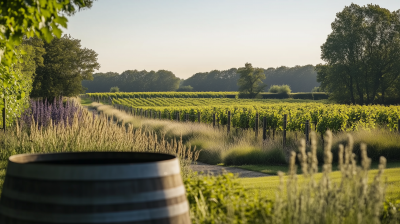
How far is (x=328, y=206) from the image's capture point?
2887 mm

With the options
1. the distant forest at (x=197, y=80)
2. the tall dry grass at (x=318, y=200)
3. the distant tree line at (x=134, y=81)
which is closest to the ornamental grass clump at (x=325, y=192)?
the tall dry grass at (x=318, y=200)

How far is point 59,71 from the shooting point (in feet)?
137

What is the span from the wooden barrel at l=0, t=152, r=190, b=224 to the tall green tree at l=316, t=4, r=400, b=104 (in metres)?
43.1

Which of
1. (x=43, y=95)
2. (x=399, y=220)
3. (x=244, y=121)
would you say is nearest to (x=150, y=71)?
(x=43, y=95)

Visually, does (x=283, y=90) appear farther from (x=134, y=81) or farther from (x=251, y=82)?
(x=134, y=81)

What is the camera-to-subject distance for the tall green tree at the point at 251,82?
80.3 meters

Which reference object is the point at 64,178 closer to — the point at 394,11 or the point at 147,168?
the point at 147,168

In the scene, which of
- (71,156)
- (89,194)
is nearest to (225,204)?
(71,156)

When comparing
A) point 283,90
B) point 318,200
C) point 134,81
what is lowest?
point 318,200

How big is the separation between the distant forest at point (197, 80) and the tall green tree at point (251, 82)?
5623 centimetres

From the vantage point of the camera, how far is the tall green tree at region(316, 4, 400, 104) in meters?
42.5

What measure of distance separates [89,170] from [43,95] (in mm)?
41321

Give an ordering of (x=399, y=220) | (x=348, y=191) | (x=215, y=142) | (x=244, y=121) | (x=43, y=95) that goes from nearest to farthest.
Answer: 1. (x=348, y=191)
2. (x=399, y=220)
3. (x=215, y=142)
4. (x=244, y=121)
5. (x=43, y=95)

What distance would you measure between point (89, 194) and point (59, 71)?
4247 cm
